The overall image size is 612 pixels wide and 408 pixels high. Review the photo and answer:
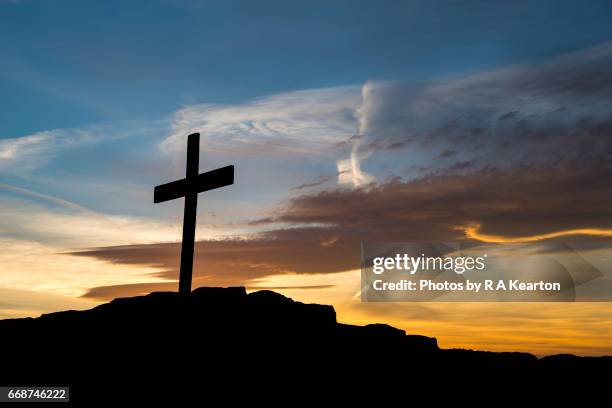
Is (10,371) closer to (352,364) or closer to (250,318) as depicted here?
(250,318)

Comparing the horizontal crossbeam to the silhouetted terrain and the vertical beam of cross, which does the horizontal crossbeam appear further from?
the silhouetted terrain

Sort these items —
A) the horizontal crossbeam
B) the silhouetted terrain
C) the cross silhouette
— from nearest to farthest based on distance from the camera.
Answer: the silhouetted terrain, the cross silhouette, the horizontal crossbeam

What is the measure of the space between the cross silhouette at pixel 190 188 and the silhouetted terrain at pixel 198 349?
3.29 feet

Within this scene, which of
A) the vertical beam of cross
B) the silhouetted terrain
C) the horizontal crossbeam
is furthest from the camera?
the horizontal crossbeam

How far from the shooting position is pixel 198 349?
46.8 ft

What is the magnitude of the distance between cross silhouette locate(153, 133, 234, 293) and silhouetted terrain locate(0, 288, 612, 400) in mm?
1002

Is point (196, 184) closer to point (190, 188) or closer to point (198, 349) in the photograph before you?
point (190, 188)

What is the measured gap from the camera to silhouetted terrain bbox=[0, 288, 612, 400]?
13.4 m

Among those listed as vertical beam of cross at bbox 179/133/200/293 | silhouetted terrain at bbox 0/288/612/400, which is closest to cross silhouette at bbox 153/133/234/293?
vertical beam of cross at bbox 179/133/200/293

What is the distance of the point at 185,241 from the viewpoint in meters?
17.7

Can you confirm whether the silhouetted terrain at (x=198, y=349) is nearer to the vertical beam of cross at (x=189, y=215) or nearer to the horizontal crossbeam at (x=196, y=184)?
the vertical beam of cross at (x=189, y=215)

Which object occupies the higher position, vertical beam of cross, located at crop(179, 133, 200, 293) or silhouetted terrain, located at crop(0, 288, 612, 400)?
vertical beam of cross, located at crop(179, 133, 200, 293)

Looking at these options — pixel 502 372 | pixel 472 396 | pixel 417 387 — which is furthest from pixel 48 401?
pixel 502 372

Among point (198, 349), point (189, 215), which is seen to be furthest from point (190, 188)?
point (198, 349)
